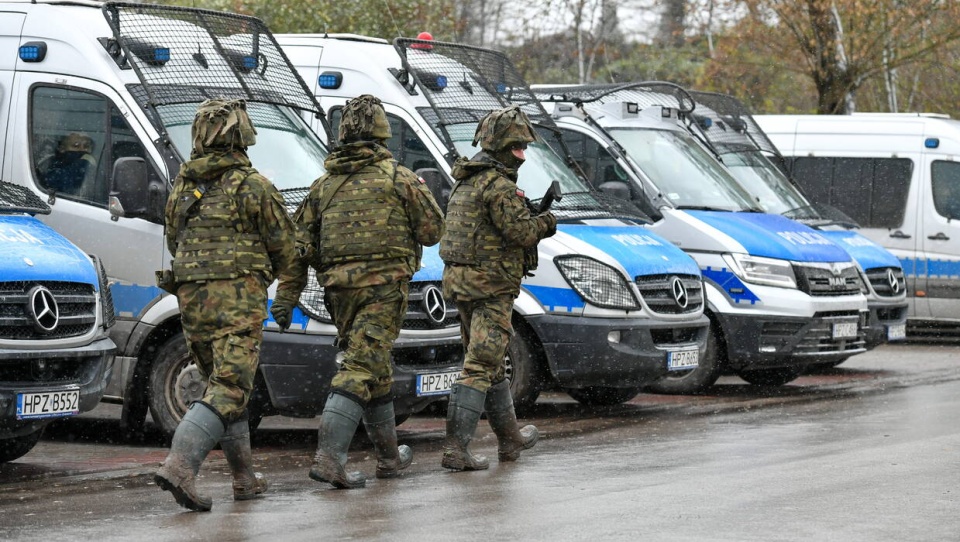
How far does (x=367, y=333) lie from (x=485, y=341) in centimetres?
89

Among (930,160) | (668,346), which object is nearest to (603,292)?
(668,346)

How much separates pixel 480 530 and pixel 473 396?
202 centimetres

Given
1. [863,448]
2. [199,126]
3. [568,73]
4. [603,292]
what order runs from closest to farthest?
[199,126] → [863,448] → [603,292] → [568,73]

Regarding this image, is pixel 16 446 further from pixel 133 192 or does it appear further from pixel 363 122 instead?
pixel 363 122

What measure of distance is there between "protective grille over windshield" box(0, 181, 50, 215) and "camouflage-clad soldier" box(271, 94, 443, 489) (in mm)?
1628

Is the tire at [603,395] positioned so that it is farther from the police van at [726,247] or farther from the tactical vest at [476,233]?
the tactical vest at [476,233]

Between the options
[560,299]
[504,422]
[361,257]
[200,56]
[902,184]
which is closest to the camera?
[361,257]

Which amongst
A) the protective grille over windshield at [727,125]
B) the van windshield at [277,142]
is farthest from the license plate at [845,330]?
the van windshield at [277,142]

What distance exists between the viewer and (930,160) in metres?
17.2

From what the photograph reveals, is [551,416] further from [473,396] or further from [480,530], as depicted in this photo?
[480,530]

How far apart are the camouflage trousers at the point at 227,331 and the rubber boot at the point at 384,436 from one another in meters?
0.97

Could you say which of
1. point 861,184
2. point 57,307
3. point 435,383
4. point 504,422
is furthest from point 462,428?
point 861,184

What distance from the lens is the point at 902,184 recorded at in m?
17.3

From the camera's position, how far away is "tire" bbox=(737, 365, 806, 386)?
14.0 m
